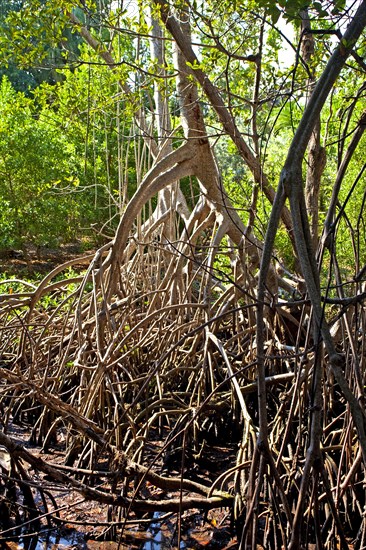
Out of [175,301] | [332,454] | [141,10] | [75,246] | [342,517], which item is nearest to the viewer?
[342,517]

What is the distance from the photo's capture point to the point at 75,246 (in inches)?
628

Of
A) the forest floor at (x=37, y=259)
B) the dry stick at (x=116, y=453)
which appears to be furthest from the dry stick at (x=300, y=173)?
the forest floor at (x=37, y=259)

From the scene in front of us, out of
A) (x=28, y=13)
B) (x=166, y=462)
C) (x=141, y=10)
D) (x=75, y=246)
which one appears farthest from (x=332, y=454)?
(x=75, y=246)

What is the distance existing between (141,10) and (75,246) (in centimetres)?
1172

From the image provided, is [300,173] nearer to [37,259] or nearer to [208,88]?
[208,88]

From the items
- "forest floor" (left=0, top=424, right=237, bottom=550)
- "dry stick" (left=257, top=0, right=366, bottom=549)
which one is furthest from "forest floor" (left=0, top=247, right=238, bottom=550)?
"dry stick" (left=257, top=0, right=366, bottom=549)

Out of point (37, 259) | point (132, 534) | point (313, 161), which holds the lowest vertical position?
point (132, 534)

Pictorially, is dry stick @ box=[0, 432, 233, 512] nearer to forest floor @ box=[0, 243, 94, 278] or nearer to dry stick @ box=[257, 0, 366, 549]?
dry stick @ box=[257, 0, 366, 549]

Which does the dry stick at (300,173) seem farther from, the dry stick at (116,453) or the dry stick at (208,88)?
the dry stick at (208,88)

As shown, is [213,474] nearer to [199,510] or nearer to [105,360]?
[199,510]

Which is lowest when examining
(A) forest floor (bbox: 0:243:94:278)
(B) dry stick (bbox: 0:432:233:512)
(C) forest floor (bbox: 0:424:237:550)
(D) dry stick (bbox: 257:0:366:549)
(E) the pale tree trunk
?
(C) forest floor (bbox: 0:424:237:550)

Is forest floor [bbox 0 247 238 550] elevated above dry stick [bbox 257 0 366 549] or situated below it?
below

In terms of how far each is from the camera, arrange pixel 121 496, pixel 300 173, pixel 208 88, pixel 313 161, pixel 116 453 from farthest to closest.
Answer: pixel 313 161
pixel 208 88
pixel 116 453
pixel 121 496
pixel 300 173

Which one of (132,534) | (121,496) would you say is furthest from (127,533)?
(121,496)
